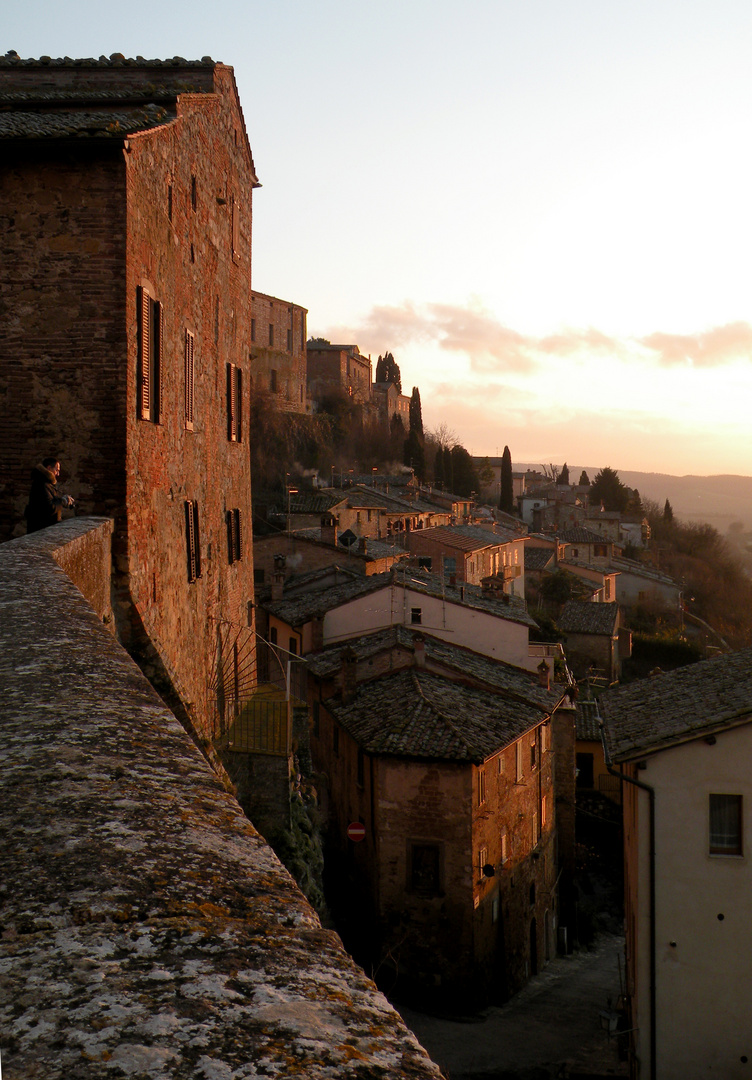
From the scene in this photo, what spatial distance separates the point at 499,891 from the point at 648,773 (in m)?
8.08

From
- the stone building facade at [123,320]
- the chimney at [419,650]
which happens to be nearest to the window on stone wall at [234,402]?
the stone building facade at [123,320]

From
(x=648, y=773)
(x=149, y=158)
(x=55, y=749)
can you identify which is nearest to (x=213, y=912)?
(x=55, y=749)

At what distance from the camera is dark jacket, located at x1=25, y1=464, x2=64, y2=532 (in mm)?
7641

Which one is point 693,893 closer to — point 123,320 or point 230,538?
point 230,538

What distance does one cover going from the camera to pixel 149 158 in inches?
356

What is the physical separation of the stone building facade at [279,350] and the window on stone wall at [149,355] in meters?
60.0

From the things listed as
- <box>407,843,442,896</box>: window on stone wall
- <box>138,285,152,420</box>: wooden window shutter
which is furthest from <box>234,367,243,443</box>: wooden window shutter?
<box>407,843,442,896</box>: window on stone wall

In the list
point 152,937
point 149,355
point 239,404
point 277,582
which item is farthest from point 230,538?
point 277,582

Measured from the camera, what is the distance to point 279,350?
72.7m

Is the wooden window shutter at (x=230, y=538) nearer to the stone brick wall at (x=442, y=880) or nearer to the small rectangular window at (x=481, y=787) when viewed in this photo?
the stone brick wall at (x=442, y=880)

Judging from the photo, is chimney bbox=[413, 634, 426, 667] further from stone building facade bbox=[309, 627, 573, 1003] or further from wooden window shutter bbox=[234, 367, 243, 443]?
wooden window shutter bbox=[234, 367, 243, 443]

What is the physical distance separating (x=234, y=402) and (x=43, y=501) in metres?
8.46

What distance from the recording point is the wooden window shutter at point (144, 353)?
8812 mm

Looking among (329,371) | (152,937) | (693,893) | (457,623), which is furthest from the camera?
(329,371)
